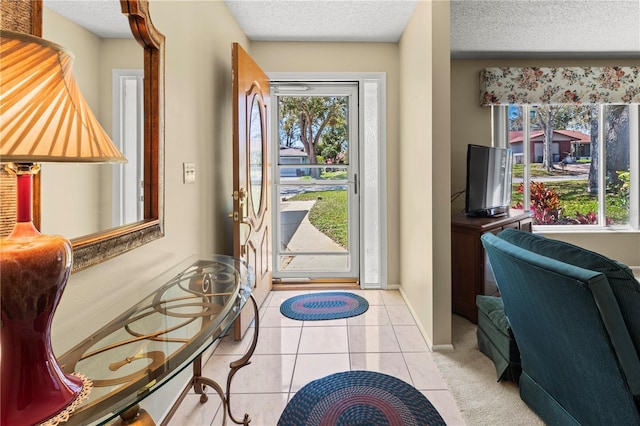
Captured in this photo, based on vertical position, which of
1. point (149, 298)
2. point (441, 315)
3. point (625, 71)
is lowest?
point (441, 315)

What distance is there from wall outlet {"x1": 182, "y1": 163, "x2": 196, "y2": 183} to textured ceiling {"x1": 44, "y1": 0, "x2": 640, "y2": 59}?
1417 millimetres

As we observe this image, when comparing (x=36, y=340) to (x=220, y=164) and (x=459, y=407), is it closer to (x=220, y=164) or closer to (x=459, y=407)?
(x=459, y=407)

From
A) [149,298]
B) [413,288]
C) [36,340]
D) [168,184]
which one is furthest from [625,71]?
[36,340]

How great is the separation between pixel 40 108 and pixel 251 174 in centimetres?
216

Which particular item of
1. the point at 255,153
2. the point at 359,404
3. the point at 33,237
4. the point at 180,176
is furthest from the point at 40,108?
the point at 255,153

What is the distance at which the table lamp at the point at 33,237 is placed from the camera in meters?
0.50

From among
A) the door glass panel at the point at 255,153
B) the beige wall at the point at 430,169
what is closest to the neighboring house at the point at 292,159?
the door glass panel at the point at 255,153

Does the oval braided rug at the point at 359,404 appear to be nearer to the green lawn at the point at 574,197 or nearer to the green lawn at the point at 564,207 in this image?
the green lawn at the point at 564,207

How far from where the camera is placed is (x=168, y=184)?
171 cm

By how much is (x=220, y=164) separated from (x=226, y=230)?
520 millimetres

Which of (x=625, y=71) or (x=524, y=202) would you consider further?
(x=524, y=202)

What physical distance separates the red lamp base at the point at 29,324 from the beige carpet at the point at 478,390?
65.0 inches

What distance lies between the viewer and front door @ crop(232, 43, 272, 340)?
7.72 ft

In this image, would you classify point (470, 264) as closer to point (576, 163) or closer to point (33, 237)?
point (576, 163)
